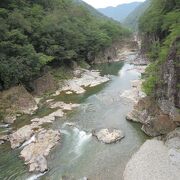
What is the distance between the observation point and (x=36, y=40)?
164 ft

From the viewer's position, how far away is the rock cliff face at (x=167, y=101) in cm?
2595

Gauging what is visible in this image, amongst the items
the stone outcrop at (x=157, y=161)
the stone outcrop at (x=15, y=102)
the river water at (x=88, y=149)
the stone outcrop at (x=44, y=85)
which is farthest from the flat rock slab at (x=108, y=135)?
the stone outcrop at (x=44, y=85)

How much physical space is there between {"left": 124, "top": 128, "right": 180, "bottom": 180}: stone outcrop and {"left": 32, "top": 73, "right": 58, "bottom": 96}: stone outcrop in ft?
71.8

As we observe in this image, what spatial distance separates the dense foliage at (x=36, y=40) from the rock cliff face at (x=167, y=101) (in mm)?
19355

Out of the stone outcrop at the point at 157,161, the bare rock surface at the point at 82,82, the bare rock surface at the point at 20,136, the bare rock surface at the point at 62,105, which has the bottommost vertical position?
the bare rock surface at the point at 82,82

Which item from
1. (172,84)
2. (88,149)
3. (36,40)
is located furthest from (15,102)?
(172,84)

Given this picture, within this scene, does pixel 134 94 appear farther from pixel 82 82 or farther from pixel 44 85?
pixel 44 85

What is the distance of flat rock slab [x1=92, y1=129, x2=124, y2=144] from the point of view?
85.9ft


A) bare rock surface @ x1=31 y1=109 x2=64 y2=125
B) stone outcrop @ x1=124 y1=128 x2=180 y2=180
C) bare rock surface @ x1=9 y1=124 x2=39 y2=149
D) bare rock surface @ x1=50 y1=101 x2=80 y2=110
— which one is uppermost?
stone outcrop @ x1=124 y1=128 x2=180 y2=180

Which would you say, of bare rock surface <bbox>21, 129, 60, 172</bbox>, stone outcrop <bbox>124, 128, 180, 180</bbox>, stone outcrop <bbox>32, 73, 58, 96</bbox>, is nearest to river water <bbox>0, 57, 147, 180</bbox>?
bare rock surface <bbox>21, 129, 60, 172</bbox>

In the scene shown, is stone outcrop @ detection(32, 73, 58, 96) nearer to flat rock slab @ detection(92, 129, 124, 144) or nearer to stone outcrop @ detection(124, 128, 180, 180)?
flat rock slab @ detection(92, 129, 124, 144)

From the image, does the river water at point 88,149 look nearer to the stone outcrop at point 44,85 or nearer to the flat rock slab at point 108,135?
the flat rock slab at point 108,135

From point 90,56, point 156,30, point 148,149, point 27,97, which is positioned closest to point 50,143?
point 148,149

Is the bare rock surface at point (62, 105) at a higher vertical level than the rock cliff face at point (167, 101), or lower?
lower
